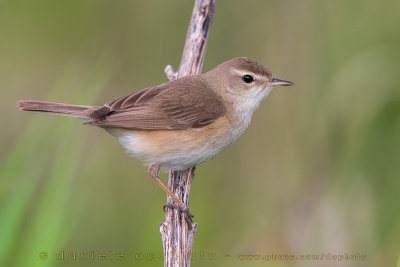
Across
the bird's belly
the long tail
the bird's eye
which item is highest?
the bird's eye

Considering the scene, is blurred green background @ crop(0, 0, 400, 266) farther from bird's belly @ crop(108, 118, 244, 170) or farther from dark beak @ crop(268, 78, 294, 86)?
dark beak @ crop(268, 78, 294, 86)

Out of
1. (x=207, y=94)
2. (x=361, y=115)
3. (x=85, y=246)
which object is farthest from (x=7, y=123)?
(x=361, y=115)

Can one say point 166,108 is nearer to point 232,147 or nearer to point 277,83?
point 277,83

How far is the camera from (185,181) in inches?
179

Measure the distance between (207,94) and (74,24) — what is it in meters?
2.58

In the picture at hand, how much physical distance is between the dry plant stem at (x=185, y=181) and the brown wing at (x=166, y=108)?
268mm

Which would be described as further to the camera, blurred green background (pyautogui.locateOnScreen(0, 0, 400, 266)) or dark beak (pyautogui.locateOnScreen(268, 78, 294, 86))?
dark beak (pyautogui.locateOnScreen(268, 78, 294, 86))

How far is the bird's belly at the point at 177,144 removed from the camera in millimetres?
4312

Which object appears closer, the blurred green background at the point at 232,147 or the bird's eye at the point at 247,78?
the blurred green background at the point at 232,147

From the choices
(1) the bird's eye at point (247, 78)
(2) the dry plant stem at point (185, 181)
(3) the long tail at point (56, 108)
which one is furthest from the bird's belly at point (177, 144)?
(1) the bird's eye at point (247, 78)

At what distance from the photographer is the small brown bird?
169 inches

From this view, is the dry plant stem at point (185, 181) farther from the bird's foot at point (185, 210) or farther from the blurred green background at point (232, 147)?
the blurred green background at point (232, 147)

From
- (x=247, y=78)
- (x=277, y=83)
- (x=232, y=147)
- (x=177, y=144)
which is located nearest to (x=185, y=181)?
(x=177, y=144)

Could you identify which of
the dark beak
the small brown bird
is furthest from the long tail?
the dark beak
